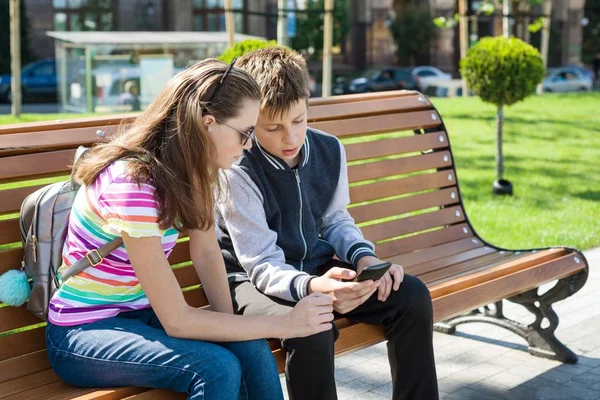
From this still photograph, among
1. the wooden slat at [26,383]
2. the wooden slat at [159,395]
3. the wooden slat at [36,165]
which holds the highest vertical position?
the wooden slat at [36,165]

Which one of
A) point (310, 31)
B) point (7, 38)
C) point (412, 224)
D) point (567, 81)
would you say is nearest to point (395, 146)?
point (412, 224)

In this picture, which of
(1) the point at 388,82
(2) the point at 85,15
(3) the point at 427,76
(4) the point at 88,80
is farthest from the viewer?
(2) the point at 85,15

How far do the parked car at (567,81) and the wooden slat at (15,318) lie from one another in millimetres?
29185

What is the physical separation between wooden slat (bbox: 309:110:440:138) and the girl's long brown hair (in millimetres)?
1437

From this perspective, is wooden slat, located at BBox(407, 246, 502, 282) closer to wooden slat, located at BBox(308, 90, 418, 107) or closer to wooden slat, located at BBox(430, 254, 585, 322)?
wooden slat, located at BBox(430, 254, 585, 322)

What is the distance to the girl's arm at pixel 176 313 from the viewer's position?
257 cm

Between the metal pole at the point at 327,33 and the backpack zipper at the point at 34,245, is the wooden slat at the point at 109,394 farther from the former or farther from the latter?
the metal pole at the point at 327,33

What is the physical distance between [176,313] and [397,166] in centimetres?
215

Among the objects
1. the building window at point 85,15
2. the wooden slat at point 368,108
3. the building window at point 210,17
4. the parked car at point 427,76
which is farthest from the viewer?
the building window at point 210,17

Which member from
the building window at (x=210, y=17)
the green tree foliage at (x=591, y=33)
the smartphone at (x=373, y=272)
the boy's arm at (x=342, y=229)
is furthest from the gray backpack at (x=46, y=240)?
the green tree foliage at (x=591, y=33)

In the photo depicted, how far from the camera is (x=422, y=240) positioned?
4504 mm

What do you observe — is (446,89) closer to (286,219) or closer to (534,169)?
(534,169)

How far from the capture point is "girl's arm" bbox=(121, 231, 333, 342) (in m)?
2.57

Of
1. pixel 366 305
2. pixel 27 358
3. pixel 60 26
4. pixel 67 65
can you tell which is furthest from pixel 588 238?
pixel 60 26
